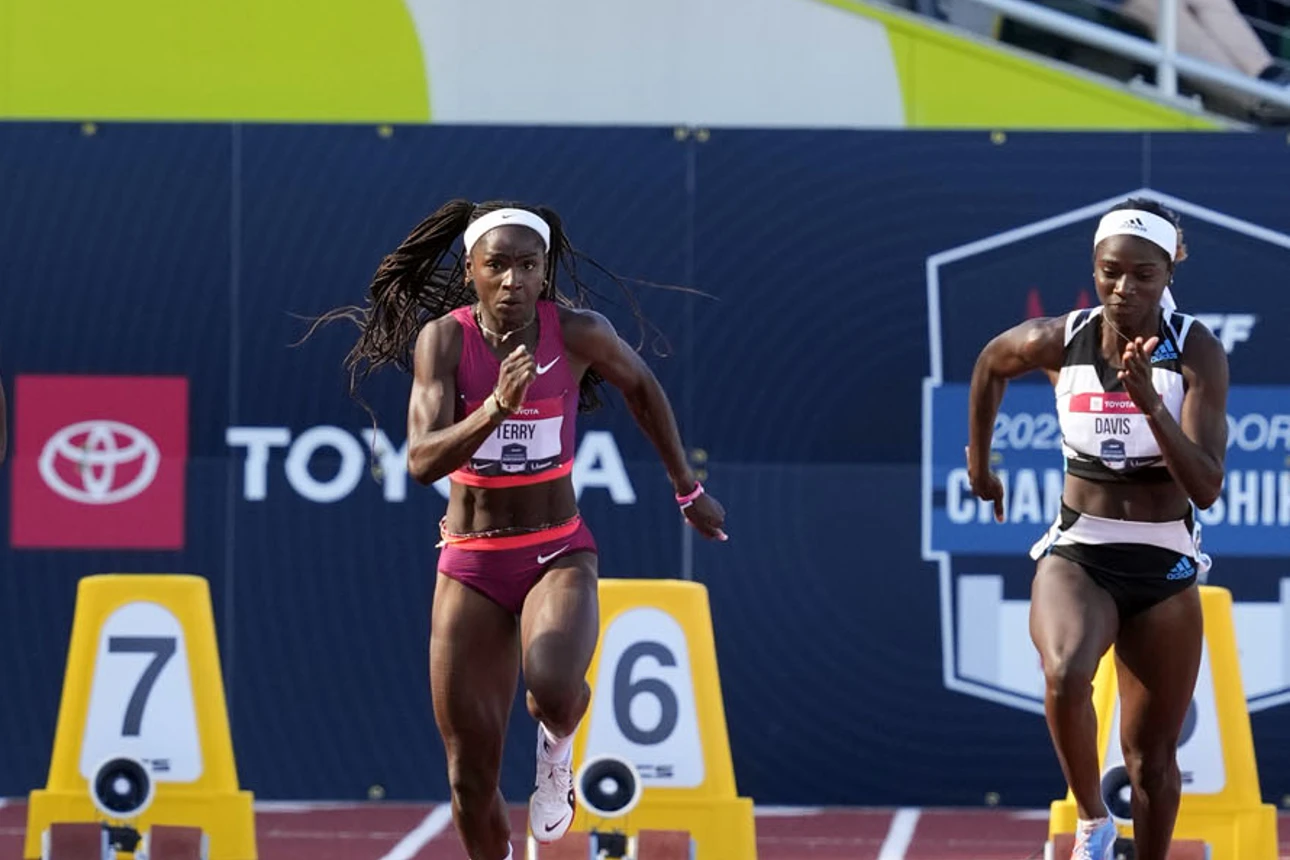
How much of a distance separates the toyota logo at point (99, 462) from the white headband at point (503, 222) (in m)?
3.40

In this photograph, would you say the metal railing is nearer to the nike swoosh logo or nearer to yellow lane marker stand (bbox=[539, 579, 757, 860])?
yellow lane marker stand (bbox=[539, 579, 757, 860])

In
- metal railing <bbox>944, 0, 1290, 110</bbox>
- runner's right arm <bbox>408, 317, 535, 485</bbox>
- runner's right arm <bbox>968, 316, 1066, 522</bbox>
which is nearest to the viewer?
runner's right arm <bbox>408, 317, 535, 485</bbox>

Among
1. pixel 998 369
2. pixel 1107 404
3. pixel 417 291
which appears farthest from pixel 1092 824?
pixel 417 291

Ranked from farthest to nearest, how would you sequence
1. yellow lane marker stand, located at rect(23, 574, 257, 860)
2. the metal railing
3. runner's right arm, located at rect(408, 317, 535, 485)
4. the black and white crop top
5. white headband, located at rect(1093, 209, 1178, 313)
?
1. the metal railing
2. yellow lane marker stand, located at rect(23, 574, 257, 860)
3. the black and white crop top
4. white headband, located at rect(1093, 209, 1178, 313)
5. runner's right arm, located at rect(408, 317, 535, 485)

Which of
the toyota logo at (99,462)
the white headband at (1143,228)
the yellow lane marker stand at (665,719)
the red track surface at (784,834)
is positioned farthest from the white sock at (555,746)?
the toyota logo at (99,462)

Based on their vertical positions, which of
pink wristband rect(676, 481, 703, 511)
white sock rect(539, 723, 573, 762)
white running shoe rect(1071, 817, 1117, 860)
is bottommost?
white running shoe rect(1071, 817, 1117, 860)

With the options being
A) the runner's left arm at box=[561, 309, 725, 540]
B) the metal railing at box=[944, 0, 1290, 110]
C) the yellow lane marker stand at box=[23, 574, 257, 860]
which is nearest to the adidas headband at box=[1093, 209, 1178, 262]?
the runner's left arm at box=[561, 309, 725, 540]

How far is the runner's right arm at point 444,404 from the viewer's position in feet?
21.5

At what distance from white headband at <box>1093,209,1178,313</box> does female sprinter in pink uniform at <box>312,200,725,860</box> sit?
1.43 m

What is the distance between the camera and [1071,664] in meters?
7.14

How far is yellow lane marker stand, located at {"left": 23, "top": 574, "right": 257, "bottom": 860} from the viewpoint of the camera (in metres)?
8.45

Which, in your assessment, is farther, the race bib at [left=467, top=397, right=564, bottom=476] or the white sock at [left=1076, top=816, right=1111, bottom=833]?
the white sock at [left=1076, top=816, right=1111, bottom=833]

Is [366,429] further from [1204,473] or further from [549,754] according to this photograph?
[1204,473]

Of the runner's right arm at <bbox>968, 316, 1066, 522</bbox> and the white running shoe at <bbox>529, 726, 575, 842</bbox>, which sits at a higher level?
the runner's right arm at <bbox>968, 316, 1066, 522</bbox>
